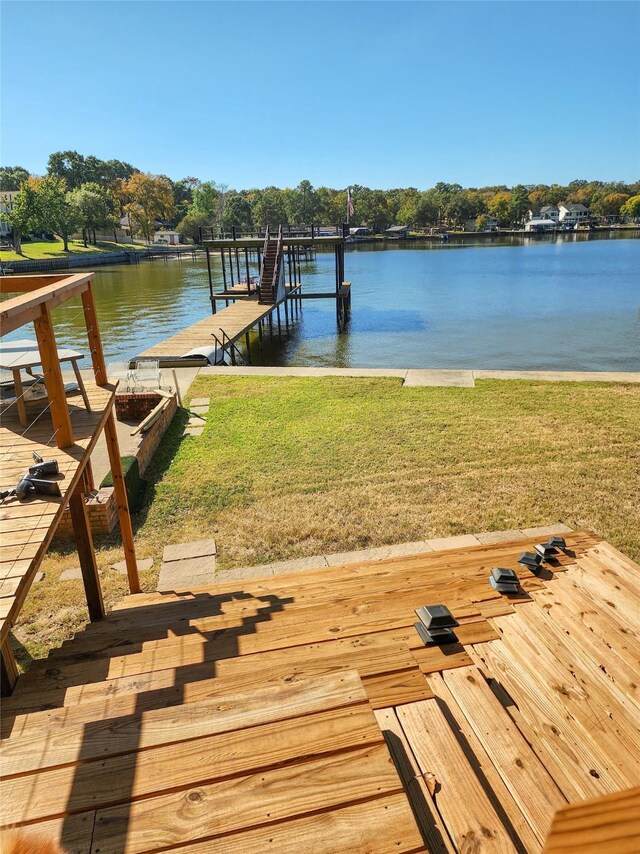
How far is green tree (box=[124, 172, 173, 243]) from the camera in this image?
317 ft

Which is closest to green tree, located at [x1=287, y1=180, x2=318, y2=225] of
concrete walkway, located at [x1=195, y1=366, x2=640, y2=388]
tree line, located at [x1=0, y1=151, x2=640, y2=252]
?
tree line, located at [x1=0, y1=151, x2=640, y2=252]

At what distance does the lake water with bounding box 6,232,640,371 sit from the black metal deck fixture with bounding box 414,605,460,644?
15.8 m

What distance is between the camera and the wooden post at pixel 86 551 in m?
3.57

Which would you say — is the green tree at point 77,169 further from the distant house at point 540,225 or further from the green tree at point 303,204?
the distant house at point 540,225

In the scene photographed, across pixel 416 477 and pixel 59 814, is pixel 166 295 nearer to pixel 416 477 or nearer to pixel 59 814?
pixel 416 477

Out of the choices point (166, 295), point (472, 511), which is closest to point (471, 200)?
point (166, 295)

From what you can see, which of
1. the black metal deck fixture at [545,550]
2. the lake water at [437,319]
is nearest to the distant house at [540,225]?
the lake water at [437,319]

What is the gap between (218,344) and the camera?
15.4 m

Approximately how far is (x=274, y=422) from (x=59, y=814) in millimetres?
7573

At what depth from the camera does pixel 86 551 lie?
145 inches

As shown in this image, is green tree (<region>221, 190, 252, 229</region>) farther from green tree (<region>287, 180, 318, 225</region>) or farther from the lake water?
the lake water

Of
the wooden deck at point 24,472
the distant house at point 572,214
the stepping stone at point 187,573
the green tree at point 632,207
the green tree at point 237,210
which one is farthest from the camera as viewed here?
the distant house at point 572,214

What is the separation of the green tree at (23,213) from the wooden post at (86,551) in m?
70.4

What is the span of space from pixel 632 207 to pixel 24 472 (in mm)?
165832
